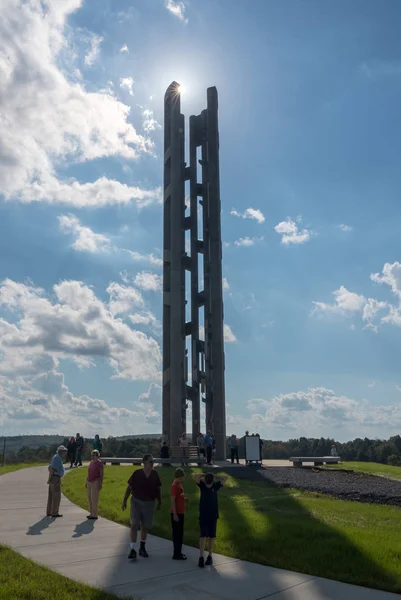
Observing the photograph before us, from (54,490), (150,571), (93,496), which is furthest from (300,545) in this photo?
(54,490)

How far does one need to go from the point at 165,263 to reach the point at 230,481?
24.2 m

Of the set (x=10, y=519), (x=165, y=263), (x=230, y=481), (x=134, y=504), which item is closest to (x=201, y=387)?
(x=165, y=263)

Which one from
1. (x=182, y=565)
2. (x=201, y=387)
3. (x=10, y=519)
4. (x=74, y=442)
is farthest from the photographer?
(x=201, y=387)

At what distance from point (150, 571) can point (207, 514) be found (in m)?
Result: 1.24

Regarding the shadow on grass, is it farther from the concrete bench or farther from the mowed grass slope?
the concrete bench

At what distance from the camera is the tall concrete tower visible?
129 ft

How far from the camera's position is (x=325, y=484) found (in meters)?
20.2

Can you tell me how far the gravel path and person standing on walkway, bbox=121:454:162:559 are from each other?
8.91 metres

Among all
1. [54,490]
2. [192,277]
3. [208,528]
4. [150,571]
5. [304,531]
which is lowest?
[150,571]

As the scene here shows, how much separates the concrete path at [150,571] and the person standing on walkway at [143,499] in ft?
1.56

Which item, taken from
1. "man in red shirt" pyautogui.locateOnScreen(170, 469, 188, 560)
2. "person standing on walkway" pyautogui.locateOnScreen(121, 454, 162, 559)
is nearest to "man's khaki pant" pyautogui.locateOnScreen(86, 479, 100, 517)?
"person standing on walkway" pyautogui.locateOnScreen(121, 454, 162, 559)

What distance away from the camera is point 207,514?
8852mm

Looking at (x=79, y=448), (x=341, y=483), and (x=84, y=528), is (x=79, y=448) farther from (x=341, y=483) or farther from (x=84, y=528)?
(x=84, y=528)

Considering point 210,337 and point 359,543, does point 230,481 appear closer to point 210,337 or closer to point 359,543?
point 359,543
